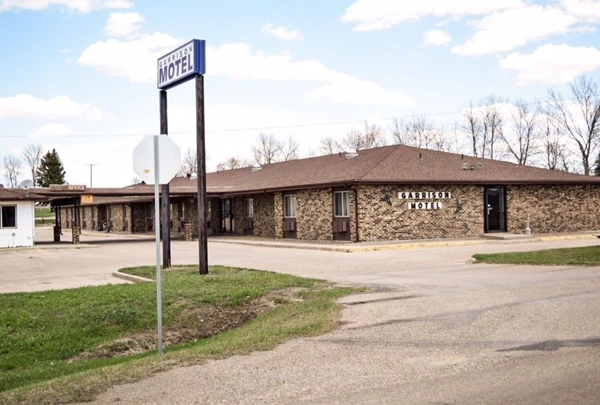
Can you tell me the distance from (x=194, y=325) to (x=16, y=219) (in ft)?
88.4

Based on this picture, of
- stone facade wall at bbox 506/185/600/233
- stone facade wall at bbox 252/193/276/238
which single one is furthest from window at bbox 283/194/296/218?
stone facade wall at bbox 506/185/600/233

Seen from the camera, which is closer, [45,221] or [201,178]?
[201,178]

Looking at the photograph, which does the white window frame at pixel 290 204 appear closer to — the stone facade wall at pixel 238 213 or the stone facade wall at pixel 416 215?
the stone facade wall at pixel 416 215

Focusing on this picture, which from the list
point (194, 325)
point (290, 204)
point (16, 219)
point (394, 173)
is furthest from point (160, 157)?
point (16, 219)

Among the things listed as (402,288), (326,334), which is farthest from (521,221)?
(326,334)

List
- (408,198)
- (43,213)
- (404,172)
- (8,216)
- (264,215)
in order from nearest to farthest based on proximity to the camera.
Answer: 1. (408,198)
2. (404,172)
3. (8,216)
4. (264,215)
5. (43,213)

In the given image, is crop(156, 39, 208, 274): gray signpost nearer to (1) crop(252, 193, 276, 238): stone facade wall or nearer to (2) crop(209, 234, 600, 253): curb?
(2) crop(209, 234, 600, 253): curb

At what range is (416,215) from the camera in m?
29.3

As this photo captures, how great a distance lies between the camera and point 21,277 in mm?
18359

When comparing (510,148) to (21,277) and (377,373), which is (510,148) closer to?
(21,277)

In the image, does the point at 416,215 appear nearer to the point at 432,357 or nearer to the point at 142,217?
the point at 432,357

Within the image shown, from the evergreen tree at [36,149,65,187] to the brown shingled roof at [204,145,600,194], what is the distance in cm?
6437

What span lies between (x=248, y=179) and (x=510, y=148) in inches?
1148

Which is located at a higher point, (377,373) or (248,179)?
(248,179)
